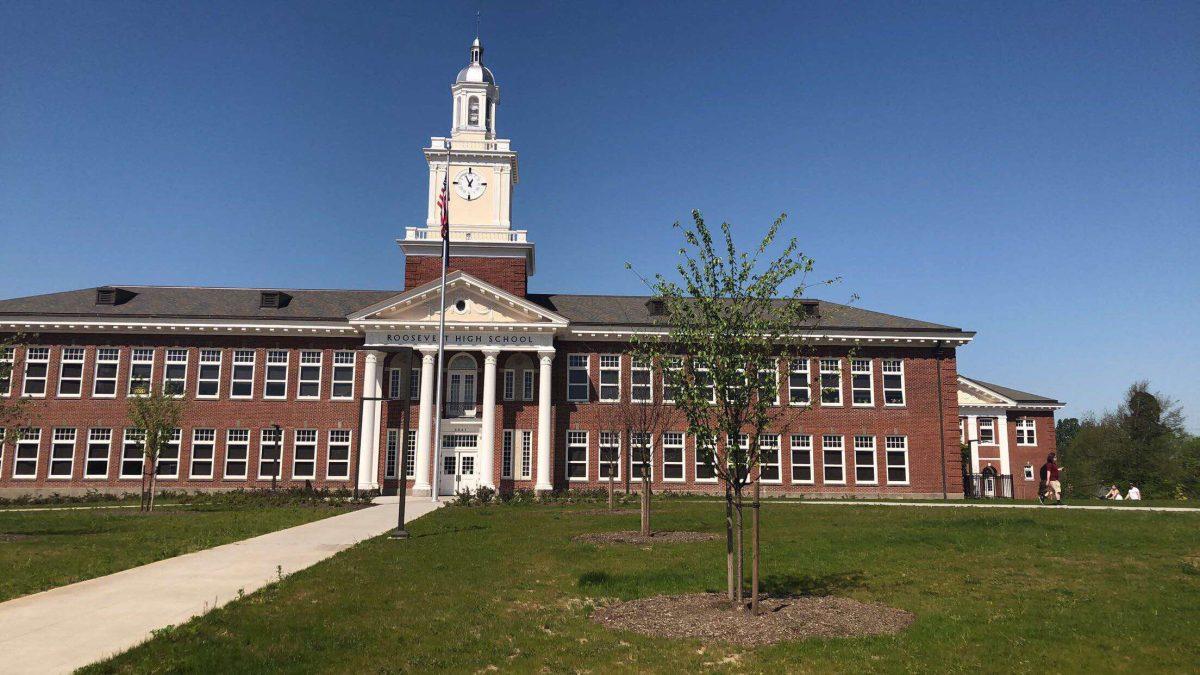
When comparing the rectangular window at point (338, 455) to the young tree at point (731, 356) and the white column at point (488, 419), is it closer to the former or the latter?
the white column at point (488, 419)

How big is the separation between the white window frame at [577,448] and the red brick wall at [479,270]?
7538 millimetres

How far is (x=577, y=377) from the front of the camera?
39.6 meters

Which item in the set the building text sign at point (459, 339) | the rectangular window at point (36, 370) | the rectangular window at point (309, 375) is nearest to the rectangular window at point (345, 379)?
the rectangular window at point (309, 375)

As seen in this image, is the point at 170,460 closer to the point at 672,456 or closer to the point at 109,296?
the point at 109,296

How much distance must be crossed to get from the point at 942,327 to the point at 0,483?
→ 45502 mm

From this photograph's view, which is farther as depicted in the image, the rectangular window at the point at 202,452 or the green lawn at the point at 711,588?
the rectangular window at the point at 202,452

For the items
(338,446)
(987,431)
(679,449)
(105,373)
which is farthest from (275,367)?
(987,431)

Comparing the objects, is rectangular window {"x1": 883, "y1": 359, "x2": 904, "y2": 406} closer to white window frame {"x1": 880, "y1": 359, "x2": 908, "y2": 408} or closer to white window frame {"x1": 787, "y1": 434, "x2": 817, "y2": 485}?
white window frame {"x1": 880, "y1": 359, "x2": 908, "y2": 408}

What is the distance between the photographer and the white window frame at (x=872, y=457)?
130 feet

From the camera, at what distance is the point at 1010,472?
5375cm

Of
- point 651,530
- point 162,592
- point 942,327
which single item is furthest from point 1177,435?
point 162,592

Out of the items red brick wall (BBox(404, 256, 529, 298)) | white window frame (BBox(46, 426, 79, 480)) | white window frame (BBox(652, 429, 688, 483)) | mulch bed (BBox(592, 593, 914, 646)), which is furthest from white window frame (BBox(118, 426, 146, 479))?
mulch bed (BBox(592, 593, 914, 646))

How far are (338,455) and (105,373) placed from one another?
11.9m

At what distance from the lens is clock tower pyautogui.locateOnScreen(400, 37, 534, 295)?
4094 centimetres
